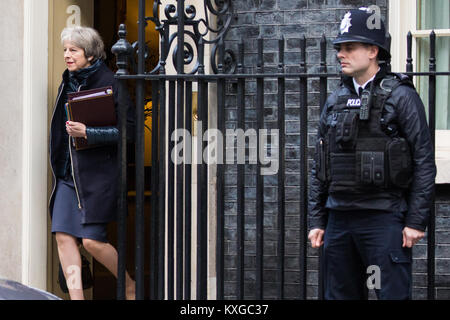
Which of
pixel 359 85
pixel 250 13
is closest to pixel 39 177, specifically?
pixel 250 13

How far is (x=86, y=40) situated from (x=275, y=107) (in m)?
1.59

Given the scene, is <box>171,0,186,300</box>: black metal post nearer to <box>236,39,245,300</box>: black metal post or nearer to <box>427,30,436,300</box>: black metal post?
<box>236,39,245,300</box>: black metal post

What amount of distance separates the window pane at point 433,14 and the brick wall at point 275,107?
0.30 m

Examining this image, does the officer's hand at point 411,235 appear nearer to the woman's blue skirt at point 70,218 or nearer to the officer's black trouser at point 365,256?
the officer's black trouser at point 365,256

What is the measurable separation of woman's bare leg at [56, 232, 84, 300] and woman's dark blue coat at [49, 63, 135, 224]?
8.7 inches

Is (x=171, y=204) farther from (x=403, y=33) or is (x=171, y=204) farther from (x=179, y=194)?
(x=403, y=33)

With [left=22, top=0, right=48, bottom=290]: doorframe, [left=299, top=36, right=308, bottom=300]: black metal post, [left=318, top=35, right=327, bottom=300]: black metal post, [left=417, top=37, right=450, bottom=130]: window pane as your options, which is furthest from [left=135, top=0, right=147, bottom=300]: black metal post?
[left=417, top=37, right=450, bottom=130]: window pane

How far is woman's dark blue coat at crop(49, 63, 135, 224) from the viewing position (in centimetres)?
Answer: 607

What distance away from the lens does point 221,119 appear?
542 cm

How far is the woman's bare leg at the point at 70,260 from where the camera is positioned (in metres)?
6.17

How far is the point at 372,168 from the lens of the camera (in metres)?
4.57

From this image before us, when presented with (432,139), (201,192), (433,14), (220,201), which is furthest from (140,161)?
(433,14)

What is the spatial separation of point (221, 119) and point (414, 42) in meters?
2.07
